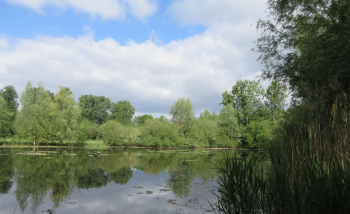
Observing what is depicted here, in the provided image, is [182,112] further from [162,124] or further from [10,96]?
[10,96]

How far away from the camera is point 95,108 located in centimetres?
6119

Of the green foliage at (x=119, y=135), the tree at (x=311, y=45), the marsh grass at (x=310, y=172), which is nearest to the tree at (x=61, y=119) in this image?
the green foliage at (x=119, y=135)

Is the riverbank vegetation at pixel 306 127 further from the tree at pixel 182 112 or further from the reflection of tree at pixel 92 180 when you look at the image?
the tree at pixel 182 112

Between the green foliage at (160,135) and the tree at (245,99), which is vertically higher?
the tree at (245,99)

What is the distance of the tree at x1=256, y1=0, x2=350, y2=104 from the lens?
668 centimetres

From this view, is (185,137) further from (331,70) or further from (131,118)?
(331,70)

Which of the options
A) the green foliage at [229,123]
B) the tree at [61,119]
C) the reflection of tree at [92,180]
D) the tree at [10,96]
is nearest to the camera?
the reflection of tree at [92,180]

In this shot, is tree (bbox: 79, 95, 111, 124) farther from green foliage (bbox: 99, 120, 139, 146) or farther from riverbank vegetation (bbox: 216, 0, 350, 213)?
riverbank vegetation (bbox: 216, 0, 350, 213)

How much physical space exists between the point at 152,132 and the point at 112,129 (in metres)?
7.04

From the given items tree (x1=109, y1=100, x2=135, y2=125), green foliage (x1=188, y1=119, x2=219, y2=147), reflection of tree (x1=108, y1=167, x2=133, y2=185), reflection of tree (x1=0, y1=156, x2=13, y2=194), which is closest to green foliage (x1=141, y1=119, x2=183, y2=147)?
green foliage (x1=188, y1=119, x2=219, y2=147)

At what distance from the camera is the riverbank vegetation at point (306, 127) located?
3.63m

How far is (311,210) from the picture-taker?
342cm

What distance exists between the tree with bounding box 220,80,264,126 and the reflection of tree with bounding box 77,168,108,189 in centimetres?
3289

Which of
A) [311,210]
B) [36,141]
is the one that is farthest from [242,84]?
[311,210]
